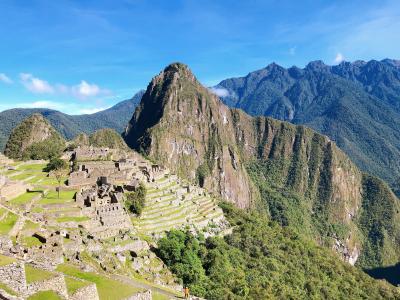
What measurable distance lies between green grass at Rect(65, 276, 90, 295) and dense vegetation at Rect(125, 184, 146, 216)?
3366cm

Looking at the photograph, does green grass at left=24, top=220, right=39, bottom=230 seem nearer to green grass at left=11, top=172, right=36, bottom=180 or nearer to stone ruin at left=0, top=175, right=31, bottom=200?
stone ruin at left=0, top=175, right=31, bottom=200

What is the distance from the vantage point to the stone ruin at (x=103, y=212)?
46250mm

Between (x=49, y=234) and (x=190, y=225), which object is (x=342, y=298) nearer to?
(x=190, y=225)

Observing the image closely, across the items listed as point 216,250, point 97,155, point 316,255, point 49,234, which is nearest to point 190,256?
point 216,250

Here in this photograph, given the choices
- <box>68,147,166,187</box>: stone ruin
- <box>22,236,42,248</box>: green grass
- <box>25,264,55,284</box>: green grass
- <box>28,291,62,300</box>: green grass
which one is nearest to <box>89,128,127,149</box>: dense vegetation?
<box>68,147,166,187</box>: stone ruin

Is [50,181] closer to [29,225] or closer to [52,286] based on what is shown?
[29,225]

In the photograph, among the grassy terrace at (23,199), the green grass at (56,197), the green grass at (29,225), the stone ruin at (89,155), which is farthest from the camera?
the stone ruin at (89,155)

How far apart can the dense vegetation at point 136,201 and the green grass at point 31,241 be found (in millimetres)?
21309

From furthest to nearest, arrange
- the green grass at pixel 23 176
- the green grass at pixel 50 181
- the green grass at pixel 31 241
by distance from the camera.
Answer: the green grass at pixel 23 176 → the green grass at pixel 50 181 → the green grass at pixel 31 241

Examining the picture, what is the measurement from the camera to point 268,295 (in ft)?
185

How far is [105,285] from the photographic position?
23.6m

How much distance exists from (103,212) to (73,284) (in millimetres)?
27157

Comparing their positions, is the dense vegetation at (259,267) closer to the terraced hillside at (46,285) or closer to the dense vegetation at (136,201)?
the dense vegetation at (136,201)

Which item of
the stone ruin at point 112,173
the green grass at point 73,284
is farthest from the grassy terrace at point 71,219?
the green grass at point 73,284
